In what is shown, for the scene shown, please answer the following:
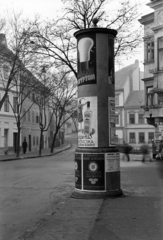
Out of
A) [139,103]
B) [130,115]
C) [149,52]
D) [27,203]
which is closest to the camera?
[27,203]

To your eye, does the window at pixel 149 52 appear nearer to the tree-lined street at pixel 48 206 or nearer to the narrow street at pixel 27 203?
the narrow street at pixel 27 203

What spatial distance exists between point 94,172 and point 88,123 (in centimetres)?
113

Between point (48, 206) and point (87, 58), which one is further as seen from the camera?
point (87, 58)

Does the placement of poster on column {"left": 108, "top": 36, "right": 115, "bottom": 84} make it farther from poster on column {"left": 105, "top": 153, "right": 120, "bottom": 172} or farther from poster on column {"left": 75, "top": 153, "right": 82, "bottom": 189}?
poster on column {"left": 75, "top": 153, "right": 82, "bottom": 189}

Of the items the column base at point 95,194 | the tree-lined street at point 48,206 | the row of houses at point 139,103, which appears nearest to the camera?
the tree-lined street at point 48,206

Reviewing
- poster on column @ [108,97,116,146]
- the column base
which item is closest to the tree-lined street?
the column base

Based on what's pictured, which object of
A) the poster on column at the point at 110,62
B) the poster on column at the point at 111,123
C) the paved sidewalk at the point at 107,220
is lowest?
the paved sidewalk at the point at 107,220

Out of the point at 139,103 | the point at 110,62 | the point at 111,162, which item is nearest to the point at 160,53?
the point at 110,62

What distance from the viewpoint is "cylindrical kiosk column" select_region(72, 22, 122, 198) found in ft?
30.0

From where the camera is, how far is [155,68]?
3144 centimetres

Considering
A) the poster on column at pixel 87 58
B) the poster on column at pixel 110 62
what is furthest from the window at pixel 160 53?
the poster on column at pixel 87 58

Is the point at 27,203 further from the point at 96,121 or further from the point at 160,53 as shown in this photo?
the point at 160,53

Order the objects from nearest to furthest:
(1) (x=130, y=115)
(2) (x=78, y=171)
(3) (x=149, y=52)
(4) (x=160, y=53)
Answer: (2) (x=78, y=171)
(4) (x=160, y=53)
(3) (x=149, y=52)
(1) (x=130, y=115)

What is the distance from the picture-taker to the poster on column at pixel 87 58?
932cm
